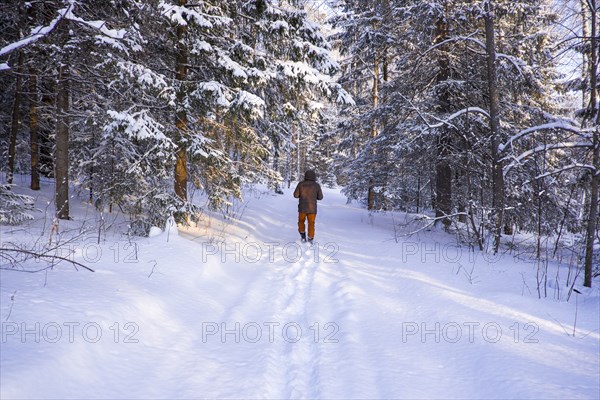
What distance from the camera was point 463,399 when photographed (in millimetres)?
2449

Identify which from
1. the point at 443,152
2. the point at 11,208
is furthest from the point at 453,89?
the point at 11,208

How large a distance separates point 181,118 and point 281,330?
5.94 meters

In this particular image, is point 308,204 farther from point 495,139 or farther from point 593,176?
point 593,176

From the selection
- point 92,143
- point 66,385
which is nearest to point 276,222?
point 92,143

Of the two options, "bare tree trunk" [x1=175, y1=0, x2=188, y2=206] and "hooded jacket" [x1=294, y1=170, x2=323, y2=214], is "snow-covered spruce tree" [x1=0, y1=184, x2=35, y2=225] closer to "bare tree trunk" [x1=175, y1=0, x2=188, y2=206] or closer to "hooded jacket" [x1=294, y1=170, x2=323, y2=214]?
"bare tree trunk" [x1=175, y1=0, x2=188, y2=206]

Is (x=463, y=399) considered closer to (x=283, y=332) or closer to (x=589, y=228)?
(x=283, y=332)

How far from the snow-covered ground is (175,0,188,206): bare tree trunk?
2.27m

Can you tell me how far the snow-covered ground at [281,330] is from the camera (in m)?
2.52

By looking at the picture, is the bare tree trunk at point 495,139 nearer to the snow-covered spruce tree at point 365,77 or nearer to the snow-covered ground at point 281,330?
the snow-covered ground at point 281,330

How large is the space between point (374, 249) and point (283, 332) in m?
4.58

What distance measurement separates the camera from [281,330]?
3.57m

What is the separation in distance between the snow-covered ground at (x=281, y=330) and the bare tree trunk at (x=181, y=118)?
7.46 ft

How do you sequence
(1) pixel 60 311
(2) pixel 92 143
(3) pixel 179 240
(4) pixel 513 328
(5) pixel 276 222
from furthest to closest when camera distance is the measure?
(5) pixel 276 222
(2) pixel 92 143
(3) pixel 179 240
(4) pixel 513 328
(1) pixel 60 311

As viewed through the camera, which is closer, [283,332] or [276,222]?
[283,332]
